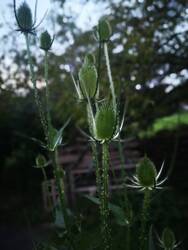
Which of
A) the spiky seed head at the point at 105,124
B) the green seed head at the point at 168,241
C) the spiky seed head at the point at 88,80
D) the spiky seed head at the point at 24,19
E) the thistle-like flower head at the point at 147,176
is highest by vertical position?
the spiky seed head at the point at 24,19

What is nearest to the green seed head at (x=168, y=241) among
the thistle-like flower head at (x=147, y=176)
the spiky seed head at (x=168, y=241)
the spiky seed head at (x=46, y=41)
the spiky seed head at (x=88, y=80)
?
the spiky seed head at (x=168, y=241)

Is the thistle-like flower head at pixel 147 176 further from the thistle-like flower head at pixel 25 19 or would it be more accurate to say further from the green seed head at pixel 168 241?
the thistle-like flower head at pixel 25 19

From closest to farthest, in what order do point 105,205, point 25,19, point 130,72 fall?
point 105,205 → point 25,19 → point 130,72

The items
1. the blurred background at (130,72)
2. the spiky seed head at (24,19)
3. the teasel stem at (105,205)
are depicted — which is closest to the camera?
the teasel stem at (105,205)

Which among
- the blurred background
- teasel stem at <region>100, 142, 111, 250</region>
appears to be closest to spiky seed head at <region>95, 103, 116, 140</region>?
teasel stem at <region>100, 142, 111, 250</region>

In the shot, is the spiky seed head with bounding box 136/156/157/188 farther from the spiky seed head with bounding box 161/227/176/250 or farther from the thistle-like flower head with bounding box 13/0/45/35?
the thistle-like flower head with bounding box 13/0/45/35

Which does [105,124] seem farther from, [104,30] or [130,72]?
[130,72]

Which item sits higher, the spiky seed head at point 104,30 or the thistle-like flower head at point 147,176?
the spiky seed head at point 104,30

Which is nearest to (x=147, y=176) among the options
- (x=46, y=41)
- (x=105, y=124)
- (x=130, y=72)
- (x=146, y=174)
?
(x=146, y=174)
